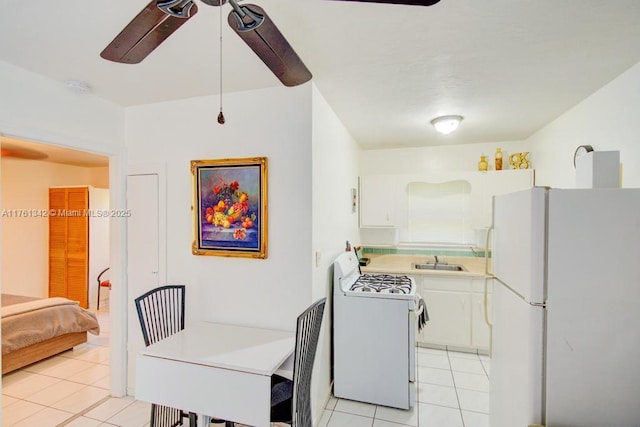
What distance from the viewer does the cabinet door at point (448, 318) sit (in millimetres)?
3393

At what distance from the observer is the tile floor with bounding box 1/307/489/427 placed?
2.30 metres

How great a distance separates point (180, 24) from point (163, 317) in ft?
6.64

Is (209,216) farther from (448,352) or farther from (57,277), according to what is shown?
(57,277)

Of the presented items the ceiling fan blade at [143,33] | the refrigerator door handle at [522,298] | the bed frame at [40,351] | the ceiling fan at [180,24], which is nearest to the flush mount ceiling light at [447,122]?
the refrigerator door handle at [522,298]

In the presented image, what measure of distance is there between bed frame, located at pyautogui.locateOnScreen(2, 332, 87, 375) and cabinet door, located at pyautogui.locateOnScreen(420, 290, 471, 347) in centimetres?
401

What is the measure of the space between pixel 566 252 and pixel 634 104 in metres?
1.31

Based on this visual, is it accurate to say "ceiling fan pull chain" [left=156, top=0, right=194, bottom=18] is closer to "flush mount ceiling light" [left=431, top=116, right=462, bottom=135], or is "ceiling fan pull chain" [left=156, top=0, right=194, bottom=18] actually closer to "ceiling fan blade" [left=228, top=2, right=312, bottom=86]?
"ceiling fan blade" [left=228, top=2, right=312, bottom=86]

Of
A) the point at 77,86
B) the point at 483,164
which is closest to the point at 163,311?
the point at 77,86

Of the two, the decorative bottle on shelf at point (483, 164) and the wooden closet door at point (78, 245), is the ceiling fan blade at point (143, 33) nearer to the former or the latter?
the decorative bottle on shelf at point (483, 164)

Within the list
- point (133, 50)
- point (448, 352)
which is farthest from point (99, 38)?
point (448, 352)

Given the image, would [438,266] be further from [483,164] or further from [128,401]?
[128,401]

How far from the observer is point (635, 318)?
4.37ft

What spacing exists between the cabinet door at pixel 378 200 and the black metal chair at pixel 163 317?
244cm

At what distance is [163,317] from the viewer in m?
2.30
